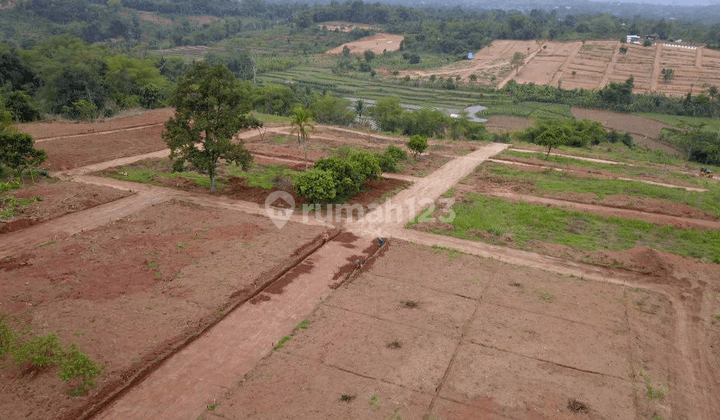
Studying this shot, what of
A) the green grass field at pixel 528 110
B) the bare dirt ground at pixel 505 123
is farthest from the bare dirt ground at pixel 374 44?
the bare dirt ground at pixel 505 123

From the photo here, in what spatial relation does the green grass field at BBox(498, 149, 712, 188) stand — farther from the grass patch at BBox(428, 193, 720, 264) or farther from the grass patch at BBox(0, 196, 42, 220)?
the grass patch at BBox(0, 196, 42, 220)

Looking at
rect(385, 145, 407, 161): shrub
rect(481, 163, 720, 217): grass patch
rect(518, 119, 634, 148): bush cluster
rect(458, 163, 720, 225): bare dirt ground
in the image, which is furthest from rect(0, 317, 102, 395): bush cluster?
rect(518, 119, 634, 148): bush cluster

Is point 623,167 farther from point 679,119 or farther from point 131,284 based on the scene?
point 679,119

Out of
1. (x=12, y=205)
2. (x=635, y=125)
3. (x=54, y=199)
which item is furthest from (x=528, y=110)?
(x=12, y=205)

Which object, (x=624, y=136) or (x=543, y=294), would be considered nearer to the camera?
(x=543, y=294)

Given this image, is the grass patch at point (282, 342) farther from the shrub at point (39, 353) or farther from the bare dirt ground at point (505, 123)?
the bare dirt ground at point (505, 123)

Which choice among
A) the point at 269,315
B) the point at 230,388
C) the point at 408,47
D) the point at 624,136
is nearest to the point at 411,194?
the point at 269,315

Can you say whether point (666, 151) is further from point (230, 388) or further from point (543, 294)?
point (230, 388)
